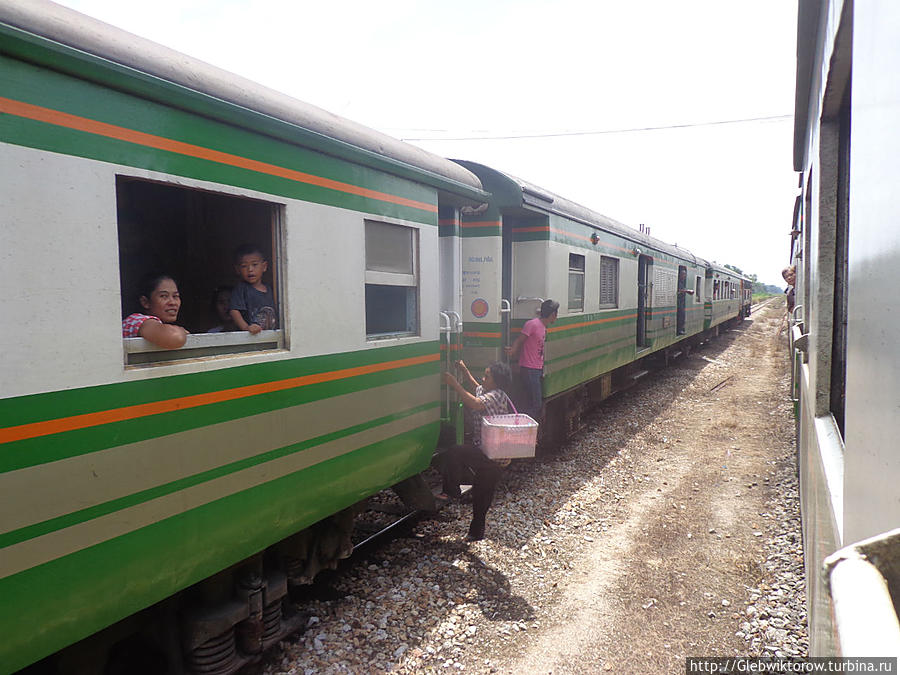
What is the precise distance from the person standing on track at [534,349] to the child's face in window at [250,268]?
12.1 ft

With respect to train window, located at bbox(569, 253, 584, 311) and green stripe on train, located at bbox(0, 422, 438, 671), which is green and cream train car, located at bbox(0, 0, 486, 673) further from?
train window, located at bbox(569, 253, 584, 311)

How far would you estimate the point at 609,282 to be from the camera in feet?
29.9

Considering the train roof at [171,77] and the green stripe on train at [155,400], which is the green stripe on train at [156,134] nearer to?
the train roof at [171,77]

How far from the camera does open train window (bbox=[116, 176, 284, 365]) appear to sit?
3.72 metres

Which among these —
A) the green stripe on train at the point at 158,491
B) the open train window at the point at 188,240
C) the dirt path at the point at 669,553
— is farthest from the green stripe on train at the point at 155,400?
the dirt path at the point at 669,553

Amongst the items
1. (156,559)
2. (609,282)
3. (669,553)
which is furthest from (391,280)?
(609,282)

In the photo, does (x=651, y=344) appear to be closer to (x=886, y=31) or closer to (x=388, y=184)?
(x=388, y=184)

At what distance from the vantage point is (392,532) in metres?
4.87

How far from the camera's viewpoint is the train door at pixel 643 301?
1117 cm

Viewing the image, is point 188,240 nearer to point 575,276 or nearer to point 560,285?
point 560,285

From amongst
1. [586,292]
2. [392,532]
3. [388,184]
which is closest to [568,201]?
[586,292]

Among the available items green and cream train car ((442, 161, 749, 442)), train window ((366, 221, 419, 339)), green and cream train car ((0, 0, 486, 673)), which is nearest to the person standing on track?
green and cream train car ((442, 161, 749, 442))

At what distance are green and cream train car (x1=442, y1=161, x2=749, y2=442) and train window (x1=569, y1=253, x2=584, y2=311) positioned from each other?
0.01 metres

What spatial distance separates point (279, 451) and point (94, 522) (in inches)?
37.0
